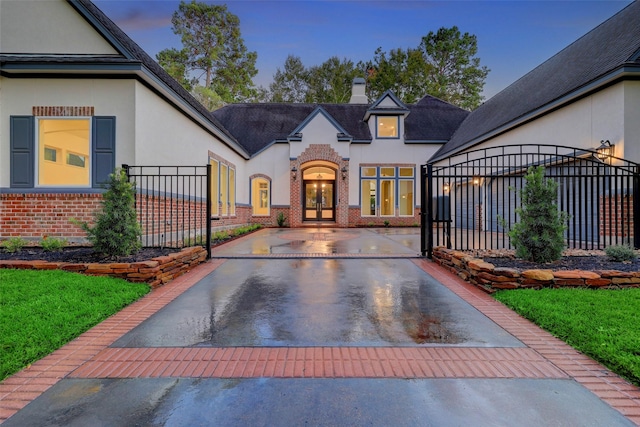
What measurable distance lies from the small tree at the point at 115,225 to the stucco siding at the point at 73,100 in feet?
7.99

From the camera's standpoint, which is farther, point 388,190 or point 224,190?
point 388,190

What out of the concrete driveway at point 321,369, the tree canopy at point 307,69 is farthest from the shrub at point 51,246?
the tree canopy at point 307,69

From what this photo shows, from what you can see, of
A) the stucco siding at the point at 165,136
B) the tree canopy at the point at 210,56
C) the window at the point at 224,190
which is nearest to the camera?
the stucco siding at the point at 165,136

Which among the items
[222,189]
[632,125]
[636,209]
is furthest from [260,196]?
[636,209]

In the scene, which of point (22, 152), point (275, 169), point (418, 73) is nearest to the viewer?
point (22, 152)

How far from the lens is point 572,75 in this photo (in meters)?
10.4

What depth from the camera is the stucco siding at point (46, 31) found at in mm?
8117

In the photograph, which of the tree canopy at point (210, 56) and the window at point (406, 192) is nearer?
the window at point (406, 192)

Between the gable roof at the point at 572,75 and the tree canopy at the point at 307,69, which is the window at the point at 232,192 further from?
the tree canopy at the point at 307,69

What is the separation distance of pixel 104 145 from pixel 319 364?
25.6 feet

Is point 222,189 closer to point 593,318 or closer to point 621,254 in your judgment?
point 621,254

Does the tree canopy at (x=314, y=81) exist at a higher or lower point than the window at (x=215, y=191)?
higher

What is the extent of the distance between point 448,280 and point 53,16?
35.6 feet

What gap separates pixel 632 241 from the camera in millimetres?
7625
